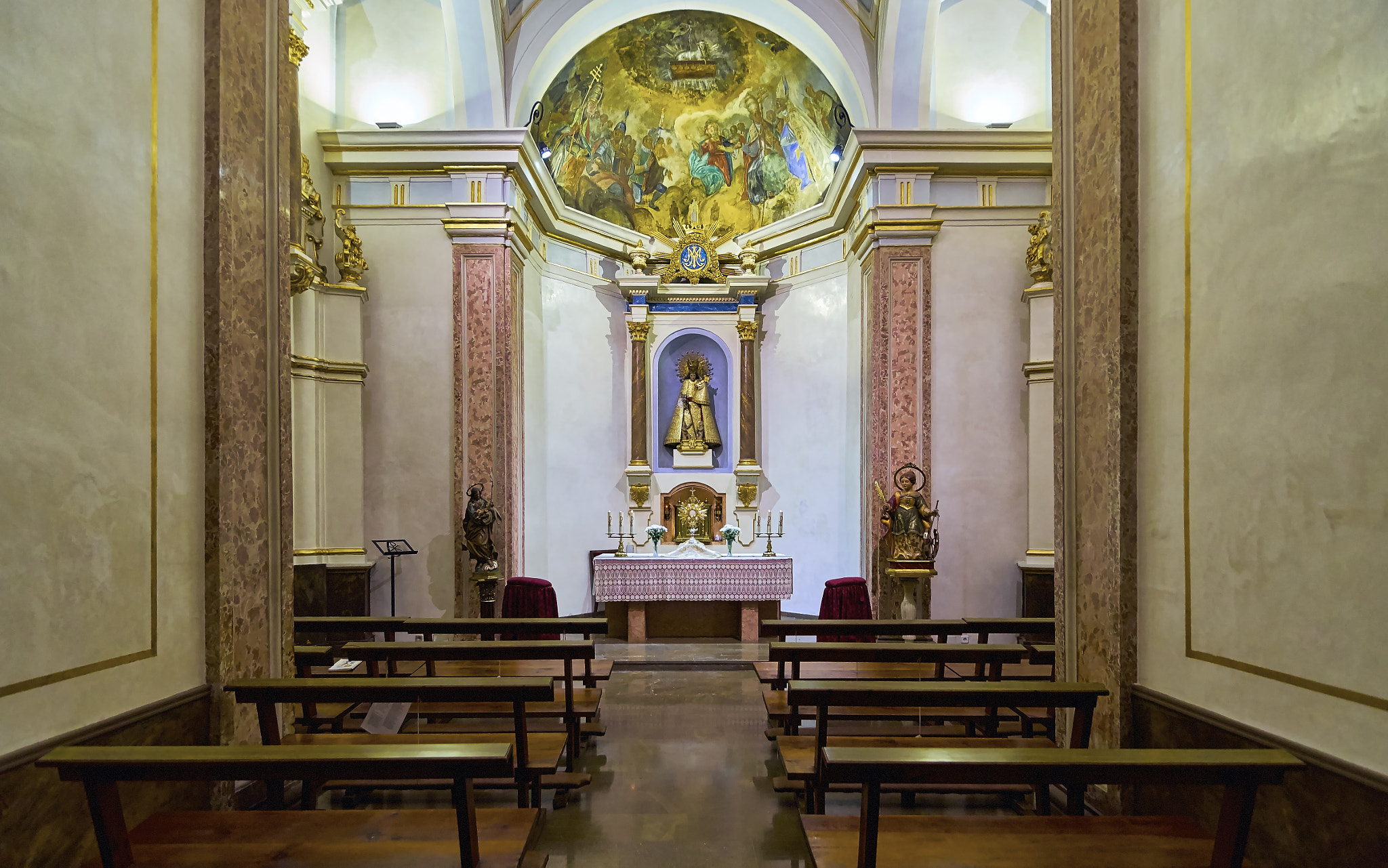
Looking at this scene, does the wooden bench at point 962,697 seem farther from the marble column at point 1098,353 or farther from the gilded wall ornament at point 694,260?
the gilded wall ornament at point 694,260

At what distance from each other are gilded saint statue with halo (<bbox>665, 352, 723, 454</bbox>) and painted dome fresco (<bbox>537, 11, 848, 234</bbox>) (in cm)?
242

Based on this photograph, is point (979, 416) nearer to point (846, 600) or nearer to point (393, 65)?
point (846, 600)

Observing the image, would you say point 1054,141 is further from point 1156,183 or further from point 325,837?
point 325,837

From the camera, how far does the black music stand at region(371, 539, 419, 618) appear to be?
8.67 meters

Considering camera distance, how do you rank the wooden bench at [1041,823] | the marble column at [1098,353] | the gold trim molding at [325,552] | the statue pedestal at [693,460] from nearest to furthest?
the wooden bench at [1041,823] < the marble column at [1098,353] < the gold trim molding at [325,552] < the statue pedestal at [693,460]

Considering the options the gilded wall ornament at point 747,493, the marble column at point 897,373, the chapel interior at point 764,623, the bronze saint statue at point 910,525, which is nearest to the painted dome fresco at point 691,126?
the marble column at point 897,373

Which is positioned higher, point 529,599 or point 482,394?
point 482,394

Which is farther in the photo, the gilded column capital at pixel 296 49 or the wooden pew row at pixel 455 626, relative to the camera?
the gilded column capital at pixel 296 49

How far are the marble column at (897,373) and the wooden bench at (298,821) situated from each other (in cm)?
737

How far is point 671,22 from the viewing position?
11.5 meters

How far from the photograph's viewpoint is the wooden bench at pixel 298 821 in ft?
7.54

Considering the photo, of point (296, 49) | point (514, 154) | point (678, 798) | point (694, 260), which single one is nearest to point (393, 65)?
point (514, 154)

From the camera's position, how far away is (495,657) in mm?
4457

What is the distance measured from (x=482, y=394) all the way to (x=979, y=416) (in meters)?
5.89
